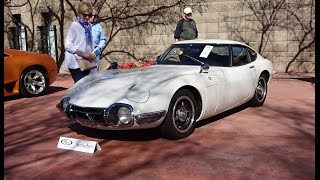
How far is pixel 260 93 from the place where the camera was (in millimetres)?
6062

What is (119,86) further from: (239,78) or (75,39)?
(239,78)

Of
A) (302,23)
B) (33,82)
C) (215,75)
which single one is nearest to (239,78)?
(215,75)

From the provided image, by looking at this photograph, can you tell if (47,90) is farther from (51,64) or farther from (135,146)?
(135,146)

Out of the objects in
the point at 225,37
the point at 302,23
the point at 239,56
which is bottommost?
the point at 239,56

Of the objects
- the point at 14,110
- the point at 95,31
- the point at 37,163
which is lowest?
the point at 37,163

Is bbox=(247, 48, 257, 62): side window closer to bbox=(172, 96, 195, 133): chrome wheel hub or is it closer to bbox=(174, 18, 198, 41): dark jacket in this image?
bbox=(172, 96, 195, 133): chrome wheel hub

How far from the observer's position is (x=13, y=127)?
4.45 meters

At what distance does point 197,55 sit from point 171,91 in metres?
1.18

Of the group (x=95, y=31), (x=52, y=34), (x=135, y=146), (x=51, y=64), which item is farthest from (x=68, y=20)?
(x=135, y=146)

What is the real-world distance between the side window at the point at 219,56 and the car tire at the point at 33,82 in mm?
2814

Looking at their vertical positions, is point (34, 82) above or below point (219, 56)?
below

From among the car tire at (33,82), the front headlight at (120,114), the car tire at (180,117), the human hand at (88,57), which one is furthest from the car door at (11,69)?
the car tire at (180,117)

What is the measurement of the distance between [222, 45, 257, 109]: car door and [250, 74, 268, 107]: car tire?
26 cm

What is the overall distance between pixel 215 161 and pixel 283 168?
0.58 m
